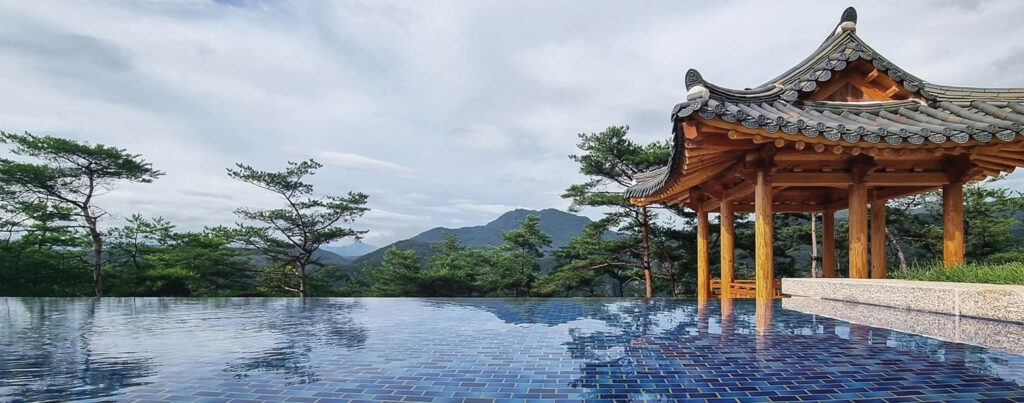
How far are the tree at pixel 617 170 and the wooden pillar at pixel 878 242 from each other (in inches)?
279

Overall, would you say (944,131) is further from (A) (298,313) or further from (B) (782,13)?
(A) (298,313)

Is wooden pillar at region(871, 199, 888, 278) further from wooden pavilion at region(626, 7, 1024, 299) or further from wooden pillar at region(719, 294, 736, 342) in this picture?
wooden pillar at region(719, 294, 736, 342)

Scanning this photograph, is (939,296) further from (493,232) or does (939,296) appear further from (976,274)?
(493,232)

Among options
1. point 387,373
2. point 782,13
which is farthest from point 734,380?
point 782,13

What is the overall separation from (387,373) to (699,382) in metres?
1.74

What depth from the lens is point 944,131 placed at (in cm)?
517

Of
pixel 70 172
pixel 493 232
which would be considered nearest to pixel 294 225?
pixel 70 172

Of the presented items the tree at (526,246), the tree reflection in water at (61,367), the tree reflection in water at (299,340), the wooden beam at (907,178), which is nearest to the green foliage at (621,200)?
the tree at (526,246)

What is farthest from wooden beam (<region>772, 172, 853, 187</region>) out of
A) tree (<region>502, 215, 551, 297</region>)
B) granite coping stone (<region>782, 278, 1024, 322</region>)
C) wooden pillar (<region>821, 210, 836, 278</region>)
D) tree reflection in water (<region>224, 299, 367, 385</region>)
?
tree (<region>502, 215, 551, 297</region>)

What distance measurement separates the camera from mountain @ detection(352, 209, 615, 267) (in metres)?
28.2

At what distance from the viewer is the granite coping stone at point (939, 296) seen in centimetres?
383

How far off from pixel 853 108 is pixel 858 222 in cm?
144

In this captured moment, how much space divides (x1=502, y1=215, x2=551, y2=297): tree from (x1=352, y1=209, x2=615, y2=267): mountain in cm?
551

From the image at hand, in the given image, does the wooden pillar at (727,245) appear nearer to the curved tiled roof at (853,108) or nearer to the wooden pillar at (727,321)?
the wooden pillar at (727,321)
